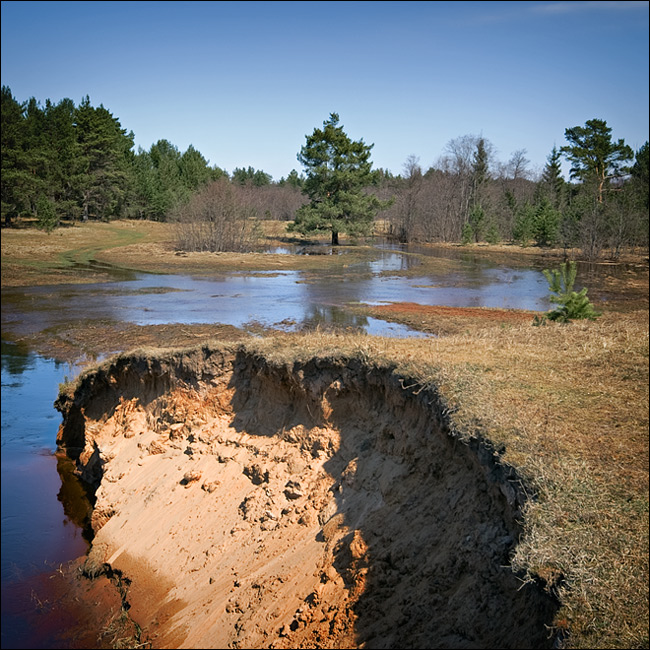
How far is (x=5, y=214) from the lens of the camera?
52219 millimetres

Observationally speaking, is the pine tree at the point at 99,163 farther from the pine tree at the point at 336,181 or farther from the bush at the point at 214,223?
the pine tree at the point at 336,181

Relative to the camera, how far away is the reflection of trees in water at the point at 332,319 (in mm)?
23891

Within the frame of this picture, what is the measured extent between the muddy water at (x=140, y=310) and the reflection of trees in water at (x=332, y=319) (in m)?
0.05

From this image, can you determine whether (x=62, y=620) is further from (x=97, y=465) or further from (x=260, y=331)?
(x=260, y=331)

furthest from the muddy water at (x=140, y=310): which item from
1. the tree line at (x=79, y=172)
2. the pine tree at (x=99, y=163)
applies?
the pine tree at (x=99, y=163)

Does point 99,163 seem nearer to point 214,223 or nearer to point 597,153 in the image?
point 214,223

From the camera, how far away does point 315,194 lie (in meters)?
63.8

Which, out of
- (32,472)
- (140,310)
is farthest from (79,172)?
(32,472)

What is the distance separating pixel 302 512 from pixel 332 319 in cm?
1788

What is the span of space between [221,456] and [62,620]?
9.89ft

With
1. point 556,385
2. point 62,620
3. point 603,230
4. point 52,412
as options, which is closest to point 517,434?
point 556,385

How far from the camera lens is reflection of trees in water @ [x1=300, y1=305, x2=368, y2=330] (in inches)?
941

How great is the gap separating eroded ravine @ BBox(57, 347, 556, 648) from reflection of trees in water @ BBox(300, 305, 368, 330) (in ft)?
39.9

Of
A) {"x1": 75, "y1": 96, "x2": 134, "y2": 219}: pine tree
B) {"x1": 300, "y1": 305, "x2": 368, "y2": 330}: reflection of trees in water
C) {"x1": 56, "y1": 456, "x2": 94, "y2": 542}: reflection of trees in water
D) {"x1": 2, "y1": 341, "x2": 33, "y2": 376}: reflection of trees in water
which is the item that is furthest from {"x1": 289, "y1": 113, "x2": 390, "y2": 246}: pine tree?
{"x1": 56, "y1": 456, "x2": 94, "y2": 542}: reflection of trees in water
